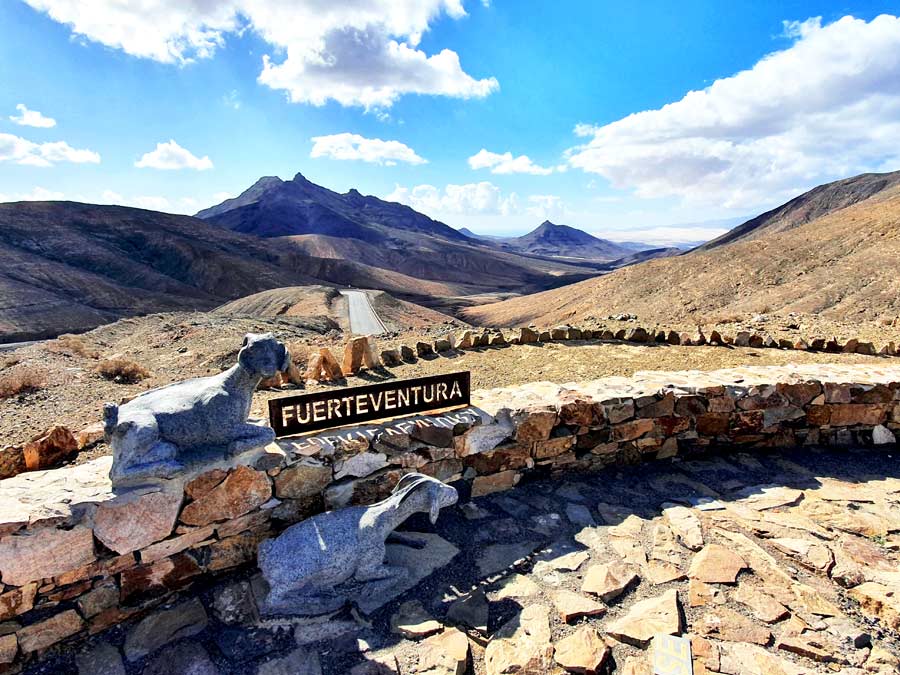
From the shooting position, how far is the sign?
351cm

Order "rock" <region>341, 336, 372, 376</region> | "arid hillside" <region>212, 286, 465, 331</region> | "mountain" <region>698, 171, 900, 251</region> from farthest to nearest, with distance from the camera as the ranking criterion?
"mountain" <region>698, 171, 900, 251</region> → "arid hillside" <region>212, 286, 465, 331</region> → "rock" <region>341, 336, 372, 376</region>

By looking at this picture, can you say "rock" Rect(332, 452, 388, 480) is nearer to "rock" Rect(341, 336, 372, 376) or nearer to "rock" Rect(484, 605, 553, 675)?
"rock" Rect(484, 605, 553, 675)

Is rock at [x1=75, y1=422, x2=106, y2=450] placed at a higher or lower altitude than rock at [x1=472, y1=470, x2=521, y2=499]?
higher

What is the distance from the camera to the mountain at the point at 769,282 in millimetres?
18062

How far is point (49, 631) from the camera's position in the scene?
2.68 meters

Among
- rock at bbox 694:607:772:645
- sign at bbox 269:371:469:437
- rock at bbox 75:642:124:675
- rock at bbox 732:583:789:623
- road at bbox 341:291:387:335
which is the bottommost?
rock at bbox 694:607:772:645

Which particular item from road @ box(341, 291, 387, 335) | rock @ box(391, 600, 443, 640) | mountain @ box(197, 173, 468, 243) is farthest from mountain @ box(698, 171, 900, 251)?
rock @ box(391, 600, 443, 640)

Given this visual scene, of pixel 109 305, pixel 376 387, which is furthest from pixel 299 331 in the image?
pixel 109 305

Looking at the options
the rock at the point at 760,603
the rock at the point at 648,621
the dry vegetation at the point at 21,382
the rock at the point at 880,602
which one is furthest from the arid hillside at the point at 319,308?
the rock at the point at 880,602

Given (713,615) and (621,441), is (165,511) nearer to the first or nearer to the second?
(713,615)

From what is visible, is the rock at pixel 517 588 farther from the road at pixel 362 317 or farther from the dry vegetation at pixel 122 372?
the road at pixel 362 317

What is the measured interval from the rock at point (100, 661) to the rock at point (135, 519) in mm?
504

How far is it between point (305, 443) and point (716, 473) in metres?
3.77

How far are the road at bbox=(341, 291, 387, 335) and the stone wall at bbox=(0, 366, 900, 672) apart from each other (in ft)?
64.2
